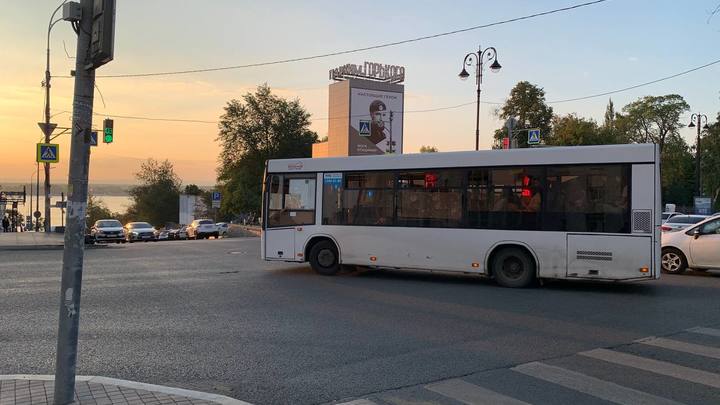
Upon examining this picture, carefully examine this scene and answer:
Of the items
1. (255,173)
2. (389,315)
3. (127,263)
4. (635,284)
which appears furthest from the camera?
(255,173)

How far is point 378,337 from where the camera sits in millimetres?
7523

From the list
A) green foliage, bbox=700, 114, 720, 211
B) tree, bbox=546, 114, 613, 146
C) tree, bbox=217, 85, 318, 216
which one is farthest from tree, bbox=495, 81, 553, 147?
tree, bbox=217, 85, 318, 216

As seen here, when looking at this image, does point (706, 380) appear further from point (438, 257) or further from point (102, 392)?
point (438, 257)

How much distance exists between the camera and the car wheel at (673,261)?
14.5 meters

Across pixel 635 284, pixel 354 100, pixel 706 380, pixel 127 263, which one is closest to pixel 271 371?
pixel 706 380

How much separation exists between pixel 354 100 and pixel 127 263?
57321 millimetres

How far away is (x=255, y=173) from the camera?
220ft

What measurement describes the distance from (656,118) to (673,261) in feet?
262

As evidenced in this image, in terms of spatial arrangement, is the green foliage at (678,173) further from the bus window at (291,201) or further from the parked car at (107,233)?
the bus window at (291,201)

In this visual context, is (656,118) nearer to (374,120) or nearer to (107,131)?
(374,120)

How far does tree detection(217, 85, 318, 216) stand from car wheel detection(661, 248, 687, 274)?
54.2 metres

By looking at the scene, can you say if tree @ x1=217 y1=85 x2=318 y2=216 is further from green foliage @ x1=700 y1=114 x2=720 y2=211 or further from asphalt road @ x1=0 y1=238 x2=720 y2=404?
asphalt road @ x1=0 y1=238 x2=720 y2=404

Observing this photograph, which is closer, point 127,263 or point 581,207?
point 581,207

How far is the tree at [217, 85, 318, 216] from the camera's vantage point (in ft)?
217
